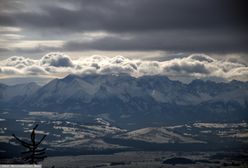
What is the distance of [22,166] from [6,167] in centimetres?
96

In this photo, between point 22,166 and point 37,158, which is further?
point 22,166

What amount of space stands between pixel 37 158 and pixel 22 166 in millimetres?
2351

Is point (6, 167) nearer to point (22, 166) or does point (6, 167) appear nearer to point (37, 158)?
point (22, 166)

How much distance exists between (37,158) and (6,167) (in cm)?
311

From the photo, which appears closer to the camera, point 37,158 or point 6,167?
point 37,158

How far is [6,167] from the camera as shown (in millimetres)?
25359

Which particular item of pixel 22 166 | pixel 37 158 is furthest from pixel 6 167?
pixel 37 158

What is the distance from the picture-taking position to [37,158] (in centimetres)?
2317
